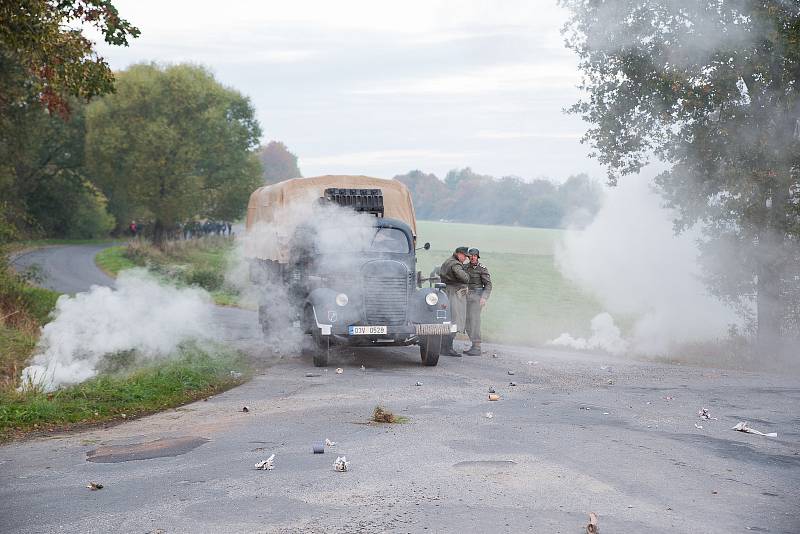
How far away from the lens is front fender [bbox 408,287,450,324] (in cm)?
1493

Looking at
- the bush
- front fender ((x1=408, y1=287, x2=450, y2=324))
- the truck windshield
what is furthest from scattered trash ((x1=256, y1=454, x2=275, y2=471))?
the bush

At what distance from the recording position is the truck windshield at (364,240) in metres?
15.8

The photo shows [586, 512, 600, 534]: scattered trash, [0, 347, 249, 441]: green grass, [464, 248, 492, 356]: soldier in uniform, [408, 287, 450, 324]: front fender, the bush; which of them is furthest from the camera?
the bush

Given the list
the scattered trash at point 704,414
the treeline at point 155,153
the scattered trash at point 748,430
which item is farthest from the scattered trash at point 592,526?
the treeline at point 155,153

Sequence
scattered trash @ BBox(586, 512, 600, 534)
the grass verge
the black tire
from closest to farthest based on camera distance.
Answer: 1. scattered trash @ BBox(586, 512, 600, 534)
2. the black tire
3. the grass verge

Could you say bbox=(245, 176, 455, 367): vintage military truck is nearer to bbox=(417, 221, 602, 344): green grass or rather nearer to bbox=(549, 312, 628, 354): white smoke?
bbox=(549, 312, 628, 354): white smoke

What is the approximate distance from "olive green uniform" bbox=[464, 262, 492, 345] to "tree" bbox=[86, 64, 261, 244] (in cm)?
3897

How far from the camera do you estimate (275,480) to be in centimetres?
742

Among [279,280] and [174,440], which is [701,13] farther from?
[174,440]

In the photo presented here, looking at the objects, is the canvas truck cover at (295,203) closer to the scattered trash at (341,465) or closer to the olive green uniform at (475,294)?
the olive green uniform at (475,294)

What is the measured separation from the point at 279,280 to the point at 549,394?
6.76 m

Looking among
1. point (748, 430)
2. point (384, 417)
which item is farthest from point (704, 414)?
point (384, 417)

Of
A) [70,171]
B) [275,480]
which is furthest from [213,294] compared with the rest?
[70,171]

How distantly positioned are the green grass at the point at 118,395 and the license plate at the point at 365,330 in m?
1.89
